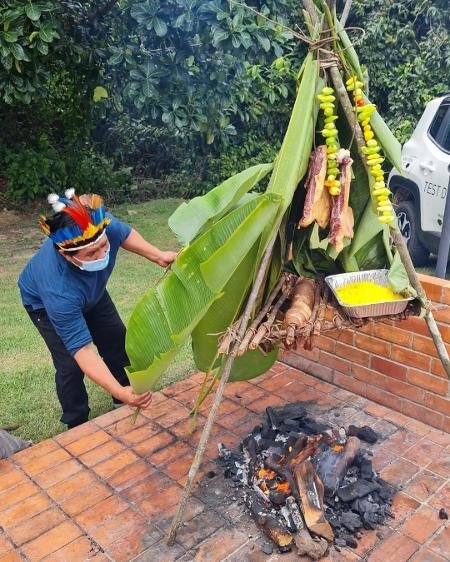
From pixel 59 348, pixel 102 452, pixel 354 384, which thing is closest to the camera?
pixel 102 452

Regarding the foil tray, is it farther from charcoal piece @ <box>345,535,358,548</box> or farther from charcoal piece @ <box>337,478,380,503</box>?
charcoal piece @ <box>345,535,358,548</box>

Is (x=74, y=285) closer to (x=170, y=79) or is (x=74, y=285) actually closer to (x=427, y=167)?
(x=170, y=79)

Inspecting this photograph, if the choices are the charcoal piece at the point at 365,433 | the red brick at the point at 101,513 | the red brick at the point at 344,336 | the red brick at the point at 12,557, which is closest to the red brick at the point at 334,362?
the red brick at the point at 344,336

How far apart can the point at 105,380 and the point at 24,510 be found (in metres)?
0.75

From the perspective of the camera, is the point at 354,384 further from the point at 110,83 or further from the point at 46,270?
the point at 110,83

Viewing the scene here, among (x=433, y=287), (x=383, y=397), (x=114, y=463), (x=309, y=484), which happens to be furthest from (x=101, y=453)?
(x=433, y=287)

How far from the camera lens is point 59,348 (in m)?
3.35

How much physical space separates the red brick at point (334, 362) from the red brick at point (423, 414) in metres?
0.45

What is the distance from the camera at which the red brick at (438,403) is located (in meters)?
3.21

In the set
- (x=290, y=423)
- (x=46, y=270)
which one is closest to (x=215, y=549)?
(x=290, y=423)

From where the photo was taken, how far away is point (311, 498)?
2525 mm

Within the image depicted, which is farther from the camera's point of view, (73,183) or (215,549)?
(73,183)

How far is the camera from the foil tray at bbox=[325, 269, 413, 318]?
227 centimetres

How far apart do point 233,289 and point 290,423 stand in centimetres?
124
